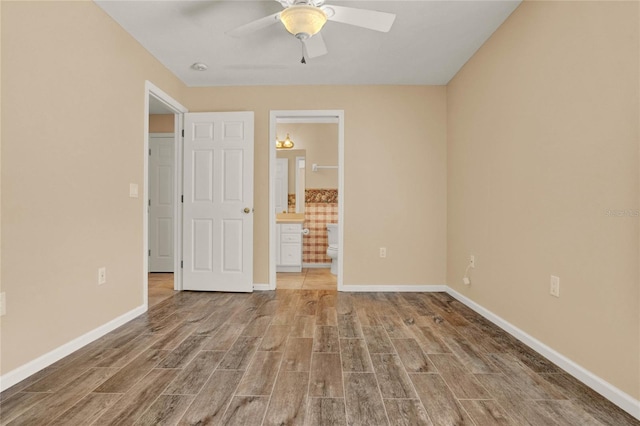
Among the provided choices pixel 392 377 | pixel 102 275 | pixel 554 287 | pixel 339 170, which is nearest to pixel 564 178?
pixel 554 287

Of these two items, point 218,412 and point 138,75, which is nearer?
point 218,412

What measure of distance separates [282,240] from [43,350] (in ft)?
11.3

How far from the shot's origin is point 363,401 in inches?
61.8

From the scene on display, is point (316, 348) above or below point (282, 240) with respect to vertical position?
below

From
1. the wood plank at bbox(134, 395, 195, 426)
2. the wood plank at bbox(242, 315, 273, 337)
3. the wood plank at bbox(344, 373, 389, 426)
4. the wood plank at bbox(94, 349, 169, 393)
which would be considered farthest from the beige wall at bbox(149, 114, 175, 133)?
the wood plank at bbox(344, 373, 389, 426)

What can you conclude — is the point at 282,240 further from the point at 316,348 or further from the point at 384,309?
the point at 316,348

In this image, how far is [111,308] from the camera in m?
2.58

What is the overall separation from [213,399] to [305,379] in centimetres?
47

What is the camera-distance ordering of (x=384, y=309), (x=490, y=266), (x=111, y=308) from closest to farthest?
1. (x=111, y=308)
2. (x=490, y=266)
3. (x=384, y=309)

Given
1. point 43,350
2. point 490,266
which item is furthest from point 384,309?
point 43,350

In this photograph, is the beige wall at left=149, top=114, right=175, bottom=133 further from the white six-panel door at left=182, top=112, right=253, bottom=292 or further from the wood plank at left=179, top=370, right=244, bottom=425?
the wood plank at left=179, top=370, right=244, bottom=425

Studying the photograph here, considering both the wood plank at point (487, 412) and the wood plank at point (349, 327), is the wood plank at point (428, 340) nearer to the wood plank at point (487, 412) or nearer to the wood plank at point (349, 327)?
the wood plank at point (349, 327)

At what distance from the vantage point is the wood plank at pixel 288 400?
143 cm

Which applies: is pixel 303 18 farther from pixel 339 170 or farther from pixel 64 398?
pixel 64 398
